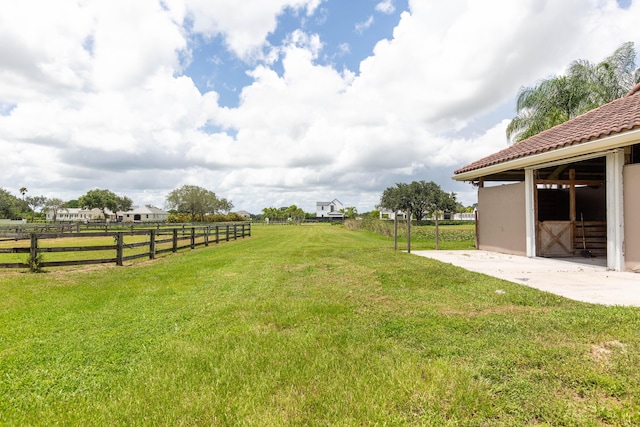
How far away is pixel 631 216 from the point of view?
728cm

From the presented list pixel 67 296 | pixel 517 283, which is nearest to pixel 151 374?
pixel 67 296

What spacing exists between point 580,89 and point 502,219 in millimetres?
14718

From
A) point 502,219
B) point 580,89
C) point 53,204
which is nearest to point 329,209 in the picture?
point 53,204

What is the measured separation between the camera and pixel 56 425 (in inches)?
91.4

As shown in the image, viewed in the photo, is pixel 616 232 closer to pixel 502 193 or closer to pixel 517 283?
pixel 517 283

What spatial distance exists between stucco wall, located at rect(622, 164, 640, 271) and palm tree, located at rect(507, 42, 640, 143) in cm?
1453

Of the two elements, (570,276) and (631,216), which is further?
(631,216)

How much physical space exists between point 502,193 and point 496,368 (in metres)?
10.2

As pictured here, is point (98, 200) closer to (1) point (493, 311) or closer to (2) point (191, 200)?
(2) point (191, 200)

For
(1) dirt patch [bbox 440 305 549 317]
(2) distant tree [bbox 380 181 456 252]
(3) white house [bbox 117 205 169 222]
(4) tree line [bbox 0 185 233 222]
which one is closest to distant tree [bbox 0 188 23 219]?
(4) tree line [bbox 0 185 233 222]

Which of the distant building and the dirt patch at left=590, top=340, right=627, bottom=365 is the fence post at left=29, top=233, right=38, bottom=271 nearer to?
the dirt patch at left=590, top=340, right=627, bottom=365

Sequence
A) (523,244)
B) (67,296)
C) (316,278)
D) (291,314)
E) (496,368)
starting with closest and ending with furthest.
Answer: (496,368)
(291,314)
(67,296)
(316,278)
(523,244)

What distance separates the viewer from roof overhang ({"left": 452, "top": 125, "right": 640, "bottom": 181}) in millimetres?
6818

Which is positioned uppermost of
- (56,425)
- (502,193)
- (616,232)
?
(502,193)
